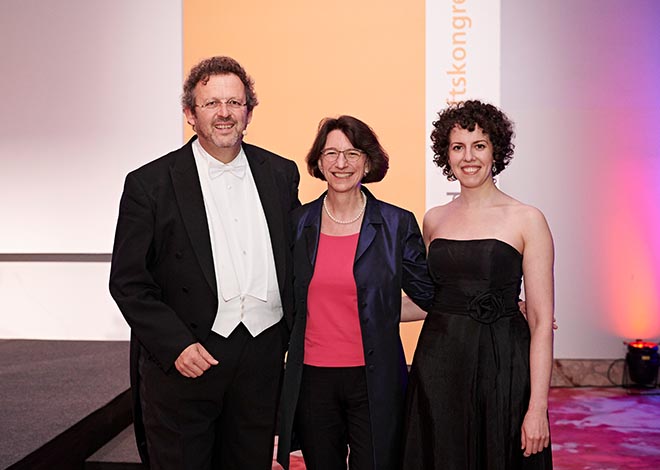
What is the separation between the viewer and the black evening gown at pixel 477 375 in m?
2.03

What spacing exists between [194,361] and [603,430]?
9.92ft

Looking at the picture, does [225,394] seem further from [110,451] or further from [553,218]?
[553,218]

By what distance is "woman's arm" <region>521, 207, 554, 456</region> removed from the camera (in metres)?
1.99

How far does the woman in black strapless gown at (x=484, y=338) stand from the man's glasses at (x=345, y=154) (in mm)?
308

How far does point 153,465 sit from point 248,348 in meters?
0.49

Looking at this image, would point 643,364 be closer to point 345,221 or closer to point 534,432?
point 534,432

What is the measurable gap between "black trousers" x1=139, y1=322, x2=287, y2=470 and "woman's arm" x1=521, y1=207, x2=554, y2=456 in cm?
76

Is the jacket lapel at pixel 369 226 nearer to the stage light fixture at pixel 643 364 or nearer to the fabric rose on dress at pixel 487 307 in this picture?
the fabric rose on dress at pixel 487 307

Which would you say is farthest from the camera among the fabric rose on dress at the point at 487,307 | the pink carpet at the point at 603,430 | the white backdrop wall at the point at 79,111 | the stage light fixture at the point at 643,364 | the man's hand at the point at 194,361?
the stage light fixture at the point at 643,364

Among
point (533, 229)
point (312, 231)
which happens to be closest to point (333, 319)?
point (312, 231)

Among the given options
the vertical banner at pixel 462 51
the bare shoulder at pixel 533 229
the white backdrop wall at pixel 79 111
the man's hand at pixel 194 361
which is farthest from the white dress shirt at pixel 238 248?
the white backdrop wall at pixel 79 111

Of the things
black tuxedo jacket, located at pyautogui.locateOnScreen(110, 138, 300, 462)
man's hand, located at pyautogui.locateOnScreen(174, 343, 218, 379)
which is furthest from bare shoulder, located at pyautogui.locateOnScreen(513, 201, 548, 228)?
man's hand, located at pyautogui.locateOnScreen(174, 343, 218, 379)

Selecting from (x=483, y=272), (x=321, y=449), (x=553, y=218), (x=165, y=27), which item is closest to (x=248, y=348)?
(x=321, y=449)

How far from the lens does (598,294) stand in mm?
5113
